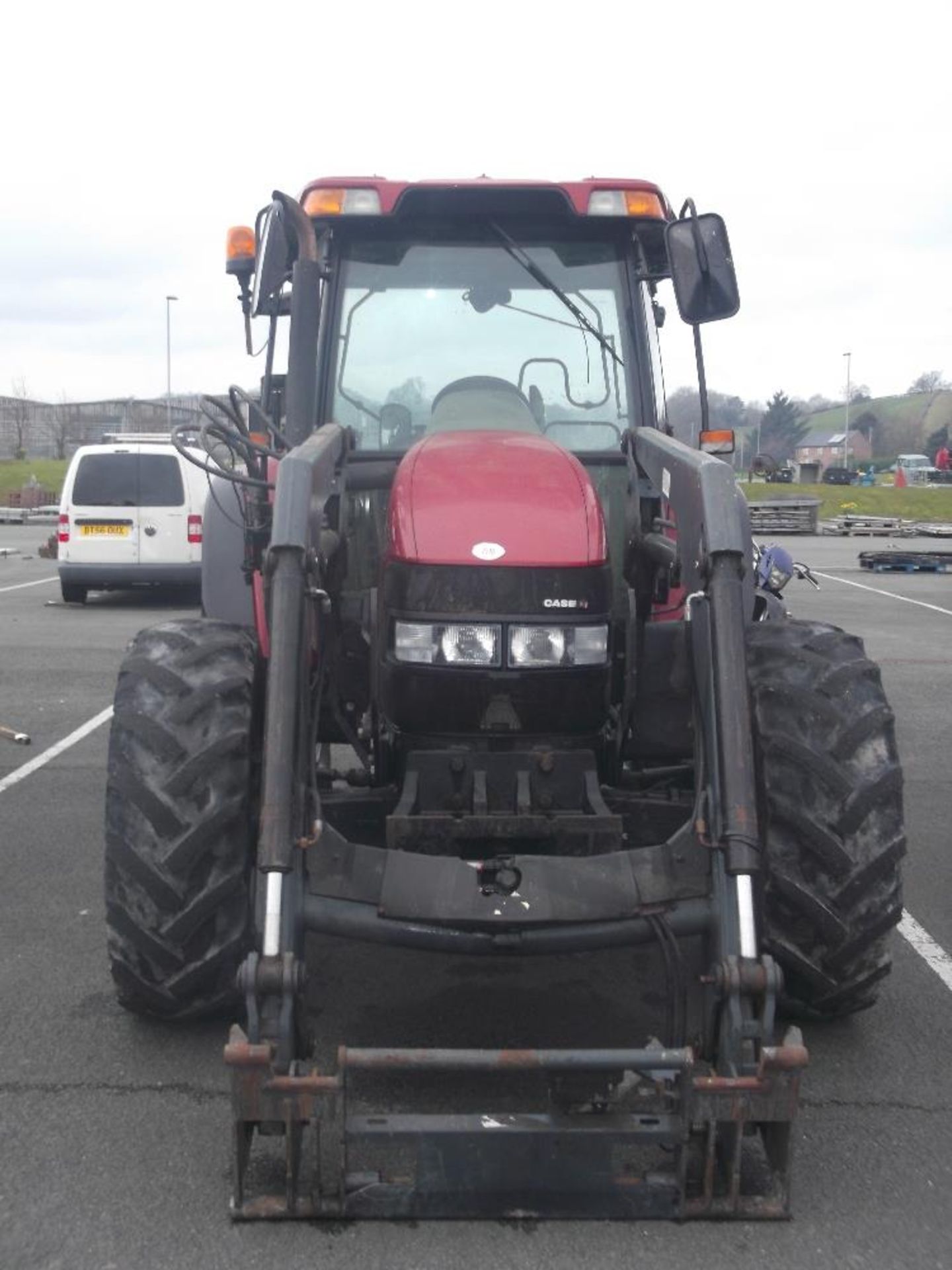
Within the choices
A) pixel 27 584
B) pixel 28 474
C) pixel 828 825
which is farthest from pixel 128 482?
pixel 28 474

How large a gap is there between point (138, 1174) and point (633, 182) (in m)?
3.44

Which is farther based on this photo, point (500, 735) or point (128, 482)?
point (128, 482)

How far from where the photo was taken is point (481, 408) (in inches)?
184

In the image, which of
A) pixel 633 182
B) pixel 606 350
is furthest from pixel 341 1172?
pixel 633 182

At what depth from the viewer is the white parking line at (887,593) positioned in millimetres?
17453

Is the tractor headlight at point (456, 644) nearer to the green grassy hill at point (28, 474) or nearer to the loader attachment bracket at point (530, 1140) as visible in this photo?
the loader attachment bracket at point (530, 1140)

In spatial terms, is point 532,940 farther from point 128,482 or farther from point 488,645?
point 128,482

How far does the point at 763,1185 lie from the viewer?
3.32 m

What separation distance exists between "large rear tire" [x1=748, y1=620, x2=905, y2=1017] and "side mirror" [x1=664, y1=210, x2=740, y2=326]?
1.32 meters

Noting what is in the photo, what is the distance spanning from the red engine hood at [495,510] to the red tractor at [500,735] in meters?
0.01

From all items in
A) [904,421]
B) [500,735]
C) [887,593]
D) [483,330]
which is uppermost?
[904,421]

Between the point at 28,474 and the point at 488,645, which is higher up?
the point at 488,645

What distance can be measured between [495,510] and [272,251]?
121cm

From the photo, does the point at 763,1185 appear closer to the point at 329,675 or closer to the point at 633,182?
the point at 329,675
